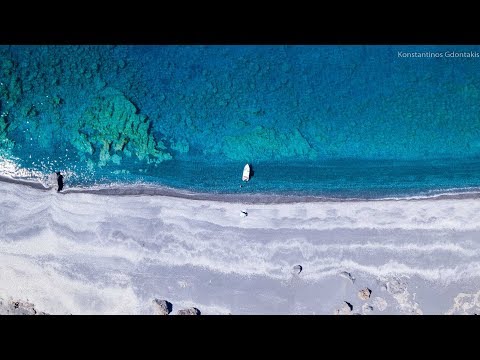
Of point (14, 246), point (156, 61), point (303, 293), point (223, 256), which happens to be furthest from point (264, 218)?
point (14, 246)

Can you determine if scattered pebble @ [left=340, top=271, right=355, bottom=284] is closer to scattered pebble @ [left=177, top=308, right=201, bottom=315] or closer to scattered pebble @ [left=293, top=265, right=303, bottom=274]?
scattered pebble @ [left=293, top=265, right=303, bottom=274]

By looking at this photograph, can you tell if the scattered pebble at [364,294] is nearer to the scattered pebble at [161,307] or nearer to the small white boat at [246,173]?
the small white boat at [246,173]

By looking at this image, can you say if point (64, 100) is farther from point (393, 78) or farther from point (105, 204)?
point (393, 78)

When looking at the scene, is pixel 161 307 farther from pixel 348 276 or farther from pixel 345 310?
pixel 348 276

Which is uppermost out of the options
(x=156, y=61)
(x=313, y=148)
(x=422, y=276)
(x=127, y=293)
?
(x=156, y=61)

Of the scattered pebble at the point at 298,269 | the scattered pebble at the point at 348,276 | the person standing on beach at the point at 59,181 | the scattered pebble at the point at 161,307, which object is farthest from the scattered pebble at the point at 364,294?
the person standing on beach at the point at 59,181

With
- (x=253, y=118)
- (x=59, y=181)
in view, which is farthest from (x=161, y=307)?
(x=253, y=118)
